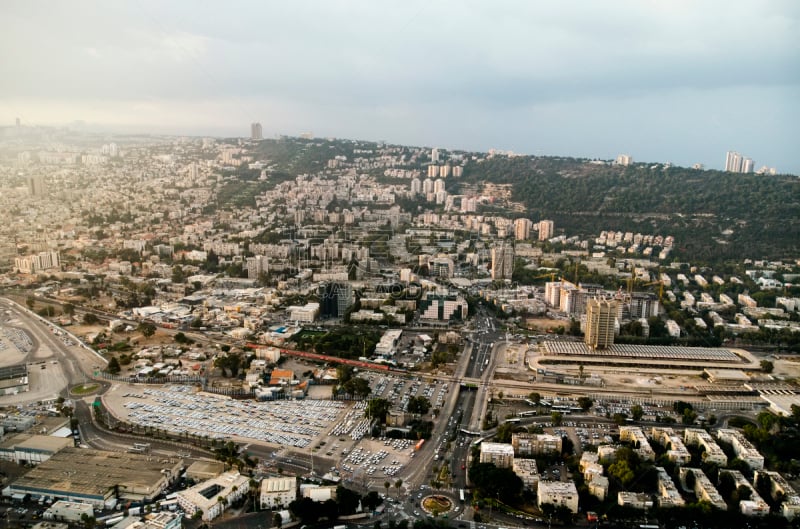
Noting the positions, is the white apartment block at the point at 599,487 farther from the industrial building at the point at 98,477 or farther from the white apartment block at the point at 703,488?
the industrial building at the point at 98,477

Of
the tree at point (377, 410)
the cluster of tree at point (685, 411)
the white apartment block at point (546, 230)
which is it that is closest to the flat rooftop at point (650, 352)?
the cluster of tree at point (685, 411)

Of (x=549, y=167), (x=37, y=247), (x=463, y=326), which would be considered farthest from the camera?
(x=549, y=167)

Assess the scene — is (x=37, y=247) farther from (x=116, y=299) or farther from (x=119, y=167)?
(x=119, y=167)

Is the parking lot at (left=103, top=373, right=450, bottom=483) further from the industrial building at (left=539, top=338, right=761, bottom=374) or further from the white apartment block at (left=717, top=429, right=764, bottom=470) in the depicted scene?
the white apartment block at (left=717, top=429, right=764, bottom=470)

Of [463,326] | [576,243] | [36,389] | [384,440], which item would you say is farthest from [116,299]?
[576,243]

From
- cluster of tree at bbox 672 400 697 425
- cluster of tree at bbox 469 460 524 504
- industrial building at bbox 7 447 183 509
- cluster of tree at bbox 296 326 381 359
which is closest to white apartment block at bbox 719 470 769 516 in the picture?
cluster of tree at bbox 672 400 697 425

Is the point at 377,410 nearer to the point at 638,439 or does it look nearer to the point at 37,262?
the point at 638,439

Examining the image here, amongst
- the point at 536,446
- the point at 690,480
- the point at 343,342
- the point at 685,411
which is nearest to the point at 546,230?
the point at 343,342
